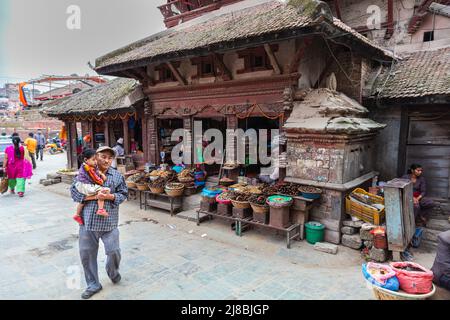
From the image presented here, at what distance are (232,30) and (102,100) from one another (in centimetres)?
837

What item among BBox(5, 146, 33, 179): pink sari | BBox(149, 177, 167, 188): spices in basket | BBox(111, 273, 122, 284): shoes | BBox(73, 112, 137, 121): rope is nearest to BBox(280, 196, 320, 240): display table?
BBox(111, 273, 122, 284): shoes

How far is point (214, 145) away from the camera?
11.3 meters

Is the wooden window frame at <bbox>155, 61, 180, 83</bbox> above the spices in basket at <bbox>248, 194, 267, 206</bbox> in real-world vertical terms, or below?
above

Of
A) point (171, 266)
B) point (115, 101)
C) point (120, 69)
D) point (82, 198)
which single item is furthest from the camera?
point (115, 101)

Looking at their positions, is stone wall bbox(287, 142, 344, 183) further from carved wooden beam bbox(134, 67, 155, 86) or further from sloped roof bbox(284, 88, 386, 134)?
carved wooden beam bbox(134, 67, 155, 86)

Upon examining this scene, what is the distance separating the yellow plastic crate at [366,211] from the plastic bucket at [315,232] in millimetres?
721

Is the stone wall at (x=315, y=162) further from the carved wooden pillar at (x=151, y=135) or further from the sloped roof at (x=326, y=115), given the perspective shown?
the carved wooden pillar at (x=151, y=135)

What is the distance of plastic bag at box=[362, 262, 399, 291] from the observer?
335 cm

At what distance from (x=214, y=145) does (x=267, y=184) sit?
138 inches

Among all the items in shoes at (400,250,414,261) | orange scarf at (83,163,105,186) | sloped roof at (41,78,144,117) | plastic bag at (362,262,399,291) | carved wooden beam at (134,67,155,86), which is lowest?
shoes at (400,250,414,261)

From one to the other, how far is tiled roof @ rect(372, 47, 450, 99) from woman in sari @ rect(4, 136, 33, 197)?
40.4 feet

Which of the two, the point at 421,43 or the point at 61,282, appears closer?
the point at 61,282
